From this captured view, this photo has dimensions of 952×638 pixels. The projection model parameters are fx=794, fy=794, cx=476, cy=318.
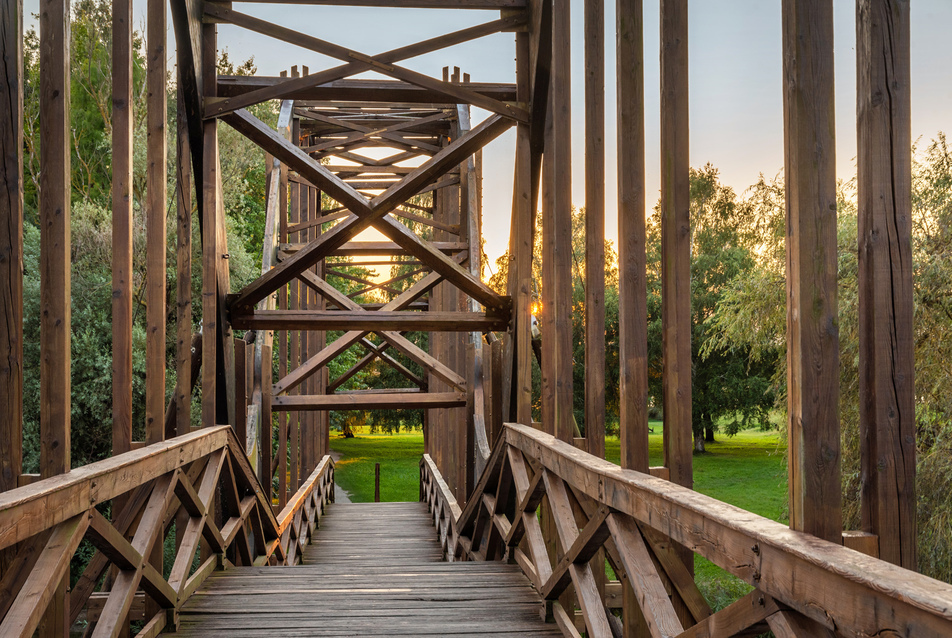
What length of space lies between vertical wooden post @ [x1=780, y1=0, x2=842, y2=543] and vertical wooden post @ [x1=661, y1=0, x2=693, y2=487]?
110 centimetres

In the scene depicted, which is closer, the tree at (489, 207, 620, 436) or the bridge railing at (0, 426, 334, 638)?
the bridge railing at (0, 426, 334, 638)

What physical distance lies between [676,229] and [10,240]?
7.41ft

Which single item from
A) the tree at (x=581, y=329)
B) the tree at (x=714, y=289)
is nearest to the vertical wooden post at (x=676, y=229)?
the tree at (x=714, y=289)

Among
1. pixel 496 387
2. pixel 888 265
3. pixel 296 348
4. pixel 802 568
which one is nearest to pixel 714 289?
pixel 296 348

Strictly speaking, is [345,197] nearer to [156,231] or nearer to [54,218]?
[156,231]

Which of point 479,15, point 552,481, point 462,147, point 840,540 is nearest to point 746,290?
point 479,15

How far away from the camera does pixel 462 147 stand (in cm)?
527

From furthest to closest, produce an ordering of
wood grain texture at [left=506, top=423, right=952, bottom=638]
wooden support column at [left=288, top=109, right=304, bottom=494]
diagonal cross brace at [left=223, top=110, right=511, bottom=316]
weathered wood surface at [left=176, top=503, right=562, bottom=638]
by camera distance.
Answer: wooden support column at [left=288, top=109, right=304, bottom=494] < diagonal cross brace at [left=223, top=110, right=511, bottom=316] < weathered wood surface at [left=176, top=503, right=562, bottom=638] < wood grain texture at [left=506, top=423, right=952, bottom=638]

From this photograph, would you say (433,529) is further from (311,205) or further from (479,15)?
(479,15)

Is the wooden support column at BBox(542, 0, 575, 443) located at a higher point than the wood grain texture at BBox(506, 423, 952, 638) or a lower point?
higher

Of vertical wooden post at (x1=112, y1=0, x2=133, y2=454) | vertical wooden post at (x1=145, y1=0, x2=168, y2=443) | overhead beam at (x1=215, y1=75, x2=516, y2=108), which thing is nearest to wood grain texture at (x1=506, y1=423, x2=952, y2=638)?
vertical wooden post at (x1=112, y1=0, x2=133, y2=454)

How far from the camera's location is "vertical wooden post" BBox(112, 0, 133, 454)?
3381 millimetres

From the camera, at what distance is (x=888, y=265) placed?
159 cm

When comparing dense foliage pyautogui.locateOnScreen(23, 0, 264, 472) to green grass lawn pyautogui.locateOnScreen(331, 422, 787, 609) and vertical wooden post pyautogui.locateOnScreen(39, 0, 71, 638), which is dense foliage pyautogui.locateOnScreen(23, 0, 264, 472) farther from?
vertical wooden post pyautogui.locateOnScreen(39, 0, 71, 638)
